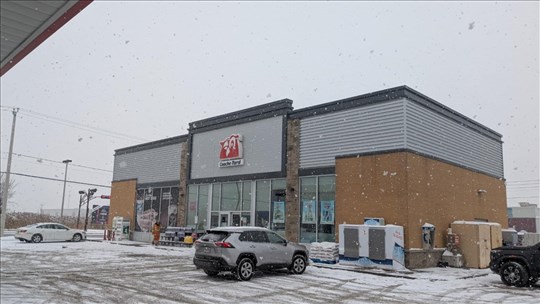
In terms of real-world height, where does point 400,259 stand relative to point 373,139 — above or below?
below

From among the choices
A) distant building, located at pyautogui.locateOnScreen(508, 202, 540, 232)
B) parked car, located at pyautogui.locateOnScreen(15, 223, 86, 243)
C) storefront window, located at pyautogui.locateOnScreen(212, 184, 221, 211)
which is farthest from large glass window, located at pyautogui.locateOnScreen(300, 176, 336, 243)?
distant building, located at pyautogui.locateOnScreen(508, 202, 540, 232)

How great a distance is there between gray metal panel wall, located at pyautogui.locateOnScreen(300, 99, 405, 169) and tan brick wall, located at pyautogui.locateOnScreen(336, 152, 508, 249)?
641 millimetres

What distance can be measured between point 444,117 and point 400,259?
8315 millimetres

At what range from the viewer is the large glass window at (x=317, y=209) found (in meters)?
20.8

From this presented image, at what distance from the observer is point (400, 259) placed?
56.3ft

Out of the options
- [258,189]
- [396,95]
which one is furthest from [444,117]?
[258,189]

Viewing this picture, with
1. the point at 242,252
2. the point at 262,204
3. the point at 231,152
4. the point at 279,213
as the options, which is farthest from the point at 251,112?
the point at 242,252

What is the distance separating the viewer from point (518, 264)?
13.6 meters

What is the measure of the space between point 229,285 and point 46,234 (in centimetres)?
2358

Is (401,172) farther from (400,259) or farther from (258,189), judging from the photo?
(258,189)

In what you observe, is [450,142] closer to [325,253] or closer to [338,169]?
[338,169]

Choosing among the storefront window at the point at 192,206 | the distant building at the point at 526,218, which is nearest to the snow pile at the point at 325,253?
the storefront window at the point at 192,206

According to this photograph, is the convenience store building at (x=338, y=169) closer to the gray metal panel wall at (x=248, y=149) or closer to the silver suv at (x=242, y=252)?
the gray metal panel wall at (x=248, y=149)

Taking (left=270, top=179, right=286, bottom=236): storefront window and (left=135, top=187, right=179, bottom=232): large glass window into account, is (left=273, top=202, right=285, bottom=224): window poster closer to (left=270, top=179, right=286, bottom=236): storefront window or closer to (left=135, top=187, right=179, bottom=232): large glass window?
(left=270, top=179, right=286, bottom=236): storefront window
